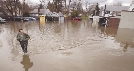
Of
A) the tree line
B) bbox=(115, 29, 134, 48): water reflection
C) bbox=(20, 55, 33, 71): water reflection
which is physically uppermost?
the tree line

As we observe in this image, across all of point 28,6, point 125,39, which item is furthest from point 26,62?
point 28,6

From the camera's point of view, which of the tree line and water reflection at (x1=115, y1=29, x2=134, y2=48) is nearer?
water reflection at (x1=115, y1=29, x2=134, y2=48)

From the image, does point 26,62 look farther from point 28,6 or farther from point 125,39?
point 28,6

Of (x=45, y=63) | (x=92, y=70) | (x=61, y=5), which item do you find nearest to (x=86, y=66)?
(x=92, y=70)

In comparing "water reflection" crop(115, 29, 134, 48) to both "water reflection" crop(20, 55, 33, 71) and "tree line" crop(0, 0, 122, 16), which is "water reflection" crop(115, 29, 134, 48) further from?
"tree line" crop(0, 0, 122, 16)

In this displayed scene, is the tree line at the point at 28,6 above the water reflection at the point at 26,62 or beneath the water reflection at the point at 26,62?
above

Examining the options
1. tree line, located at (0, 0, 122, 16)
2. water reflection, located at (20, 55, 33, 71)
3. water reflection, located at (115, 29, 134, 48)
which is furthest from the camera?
tree line, located at (0, 0, 122, 16)

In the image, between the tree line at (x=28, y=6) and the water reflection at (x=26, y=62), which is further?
the tree line at (x=28, y=6)

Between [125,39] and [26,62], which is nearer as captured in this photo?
[26,62]

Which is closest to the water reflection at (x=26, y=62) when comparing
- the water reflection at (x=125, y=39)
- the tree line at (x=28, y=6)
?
the water reflection at (x=125, y=39)

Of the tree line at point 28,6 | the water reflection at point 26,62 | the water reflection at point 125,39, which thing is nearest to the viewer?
the water reflection at point 26,62

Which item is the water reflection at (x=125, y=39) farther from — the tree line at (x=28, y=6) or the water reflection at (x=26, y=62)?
the tree line at (x=28, y=6)

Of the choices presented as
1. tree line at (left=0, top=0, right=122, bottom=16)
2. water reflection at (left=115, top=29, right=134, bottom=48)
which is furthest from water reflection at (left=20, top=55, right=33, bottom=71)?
tree line at (left=0, top=0, right=122, bottom=16)

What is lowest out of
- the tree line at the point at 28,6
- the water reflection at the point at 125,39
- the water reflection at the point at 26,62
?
the water reflection at the point at 26,62
